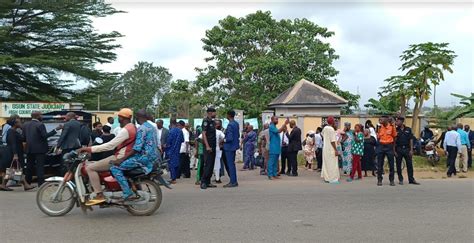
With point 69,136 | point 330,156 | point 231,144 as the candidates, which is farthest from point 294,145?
point 69,136

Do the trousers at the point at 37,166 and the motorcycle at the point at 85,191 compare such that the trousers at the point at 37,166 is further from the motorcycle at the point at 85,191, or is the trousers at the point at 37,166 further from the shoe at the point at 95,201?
the shoe at the point at 95,201

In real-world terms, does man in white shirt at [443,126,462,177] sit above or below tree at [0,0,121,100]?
below

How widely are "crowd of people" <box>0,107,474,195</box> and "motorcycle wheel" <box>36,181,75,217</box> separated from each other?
52 centimetres

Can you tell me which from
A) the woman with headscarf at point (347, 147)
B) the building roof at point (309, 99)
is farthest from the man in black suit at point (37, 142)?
the building roof at point (309, 99)

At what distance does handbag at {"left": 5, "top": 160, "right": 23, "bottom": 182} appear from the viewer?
11.0 meters

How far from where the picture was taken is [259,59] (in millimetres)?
31578

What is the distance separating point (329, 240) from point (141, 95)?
65461 mm

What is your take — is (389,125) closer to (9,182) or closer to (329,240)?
(329,240)

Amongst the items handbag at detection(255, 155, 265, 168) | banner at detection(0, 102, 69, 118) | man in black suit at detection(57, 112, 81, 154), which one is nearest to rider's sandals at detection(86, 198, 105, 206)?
man in black suit at detection(57, 112, 81, 154)

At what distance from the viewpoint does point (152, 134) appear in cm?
805

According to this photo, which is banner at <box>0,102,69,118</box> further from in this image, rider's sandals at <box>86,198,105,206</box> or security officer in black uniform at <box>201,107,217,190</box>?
rider's sandals at <box>86,198,105,206</box>

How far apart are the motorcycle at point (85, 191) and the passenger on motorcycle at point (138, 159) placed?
0.10 metres

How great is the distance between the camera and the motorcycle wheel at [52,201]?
7996mm

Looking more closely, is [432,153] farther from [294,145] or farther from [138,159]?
[138,159]
